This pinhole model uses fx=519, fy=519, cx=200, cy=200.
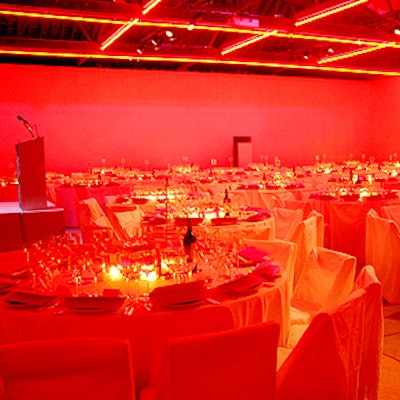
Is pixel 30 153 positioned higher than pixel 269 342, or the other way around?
pixel 30 153

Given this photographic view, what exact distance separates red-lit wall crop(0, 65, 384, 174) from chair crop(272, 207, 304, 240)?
1000 cm

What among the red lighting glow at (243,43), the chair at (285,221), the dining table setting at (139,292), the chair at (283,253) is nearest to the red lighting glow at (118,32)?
the red lighting glow at (243,43)

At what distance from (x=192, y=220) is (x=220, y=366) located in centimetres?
318

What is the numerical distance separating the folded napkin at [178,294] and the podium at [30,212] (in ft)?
11.8

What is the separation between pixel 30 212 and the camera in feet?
18.6

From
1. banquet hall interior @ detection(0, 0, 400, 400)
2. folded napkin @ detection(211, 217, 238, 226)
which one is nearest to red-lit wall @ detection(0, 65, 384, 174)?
banquet hall interior @ detection(0, 0, 400, 400)

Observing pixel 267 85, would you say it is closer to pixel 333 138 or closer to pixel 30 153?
pixel 333 138

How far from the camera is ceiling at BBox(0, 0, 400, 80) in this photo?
8.45 m

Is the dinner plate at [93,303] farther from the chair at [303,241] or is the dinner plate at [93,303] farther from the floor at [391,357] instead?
the chair at [303,241]

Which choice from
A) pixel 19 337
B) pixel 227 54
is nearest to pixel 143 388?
pixel 19 337

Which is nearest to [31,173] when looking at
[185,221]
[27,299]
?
[185,221]

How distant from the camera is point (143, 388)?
226 cm

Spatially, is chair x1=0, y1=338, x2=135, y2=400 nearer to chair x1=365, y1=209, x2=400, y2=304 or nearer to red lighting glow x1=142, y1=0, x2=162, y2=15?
chair x1=365, y1=209, x2=400, y2=304

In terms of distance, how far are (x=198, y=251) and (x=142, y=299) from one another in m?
0.73
